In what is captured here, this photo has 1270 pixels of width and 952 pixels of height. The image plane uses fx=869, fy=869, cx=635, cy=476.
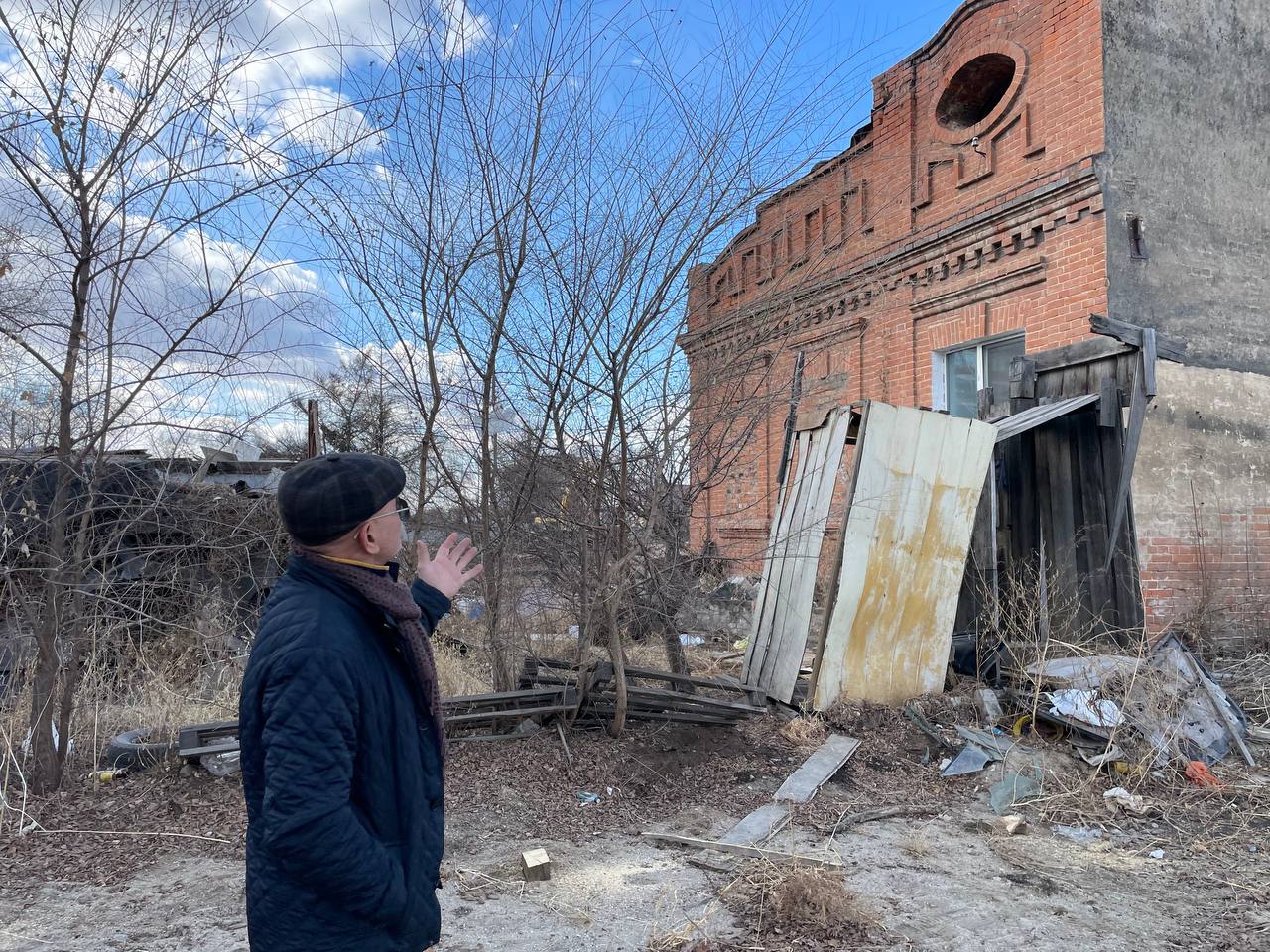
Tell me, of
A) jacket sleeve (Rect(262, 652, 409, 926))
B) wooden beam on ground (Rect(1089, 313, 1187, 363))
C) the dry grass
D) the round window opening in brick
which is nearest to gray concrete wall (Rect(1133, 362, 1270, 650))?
wooden beam on ground (Rect(1089, 313, 1187, 363))

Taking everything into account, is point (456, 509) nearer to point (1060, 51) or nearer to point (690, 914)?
point (690, 914)

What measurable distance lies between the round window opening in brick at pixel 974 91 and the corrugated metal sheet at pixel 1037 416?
3748 millimetres

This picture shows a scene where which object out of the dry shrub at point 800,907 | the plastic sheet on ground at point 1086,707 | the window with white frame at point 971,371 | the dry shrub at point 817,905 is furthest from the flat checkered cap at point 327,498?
the window with white frame at point 971,371

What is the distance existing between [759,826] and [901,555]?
2839mm

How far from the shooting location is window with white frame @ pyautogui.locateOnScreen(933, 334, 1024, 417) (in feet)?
31.6

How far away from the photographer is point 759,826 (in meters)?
4.65

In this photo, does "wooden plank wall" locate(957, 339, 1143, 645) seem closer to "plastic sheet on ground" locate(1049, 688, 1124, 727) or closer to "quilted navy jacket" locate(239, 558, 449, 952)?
"plastic sheet on ground" locate(1049, 688, 1124, 727)

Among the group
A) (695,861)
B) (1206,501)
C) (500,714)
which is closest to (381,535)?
(695,861)

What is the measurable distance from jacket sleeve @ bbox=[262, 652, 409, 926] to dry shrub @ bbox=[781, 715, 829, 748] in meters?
4.70

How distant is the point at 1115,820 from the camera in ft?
16.3

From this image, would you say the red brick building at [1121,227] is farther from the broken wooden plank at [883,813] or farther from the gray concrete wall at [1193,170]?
the broken wooden plank at [883,813]

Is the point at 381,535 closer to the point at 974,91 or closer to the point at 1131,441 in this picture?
the point at 1131,441

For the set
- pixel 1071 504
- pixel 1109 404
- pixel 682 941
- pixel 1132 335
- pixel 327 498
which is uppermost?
pixel 1132 335

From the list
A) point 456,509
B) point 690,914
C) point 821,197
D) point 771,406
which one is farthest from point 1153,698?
point 821,197
